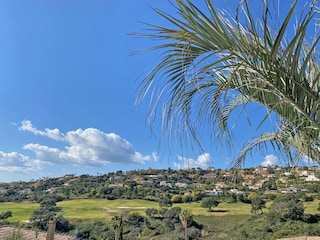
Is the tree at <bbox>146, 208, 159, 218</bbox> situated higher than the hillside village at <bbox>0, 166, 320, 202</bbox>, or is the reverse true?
the hillside village at <bbox>0, 166, 320, 202</bbox>

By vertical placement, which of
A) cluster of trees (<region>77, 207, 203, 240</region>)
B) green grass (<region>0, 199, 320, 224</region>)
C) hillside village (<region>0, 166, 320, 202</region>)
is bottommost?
cluster of trees (<region>77, 207, 203, 240</region>)

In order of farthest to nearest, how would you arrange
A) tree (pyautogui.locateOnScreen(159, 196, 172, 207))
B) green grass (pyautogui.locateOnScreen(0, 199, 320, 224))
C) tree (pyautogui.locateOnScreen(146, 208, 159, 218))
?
tree (pyautogui.locateOnScreen(159, 196, 172, 207)), tree (pyautogui.locateOnScreen(146, 208, 159, 218)), green grass (pyautogui.locateOnScreen(0, 199, 320, 224))

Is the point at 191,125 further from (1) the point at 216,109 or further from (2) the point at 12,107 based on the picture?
(2) the point at 12,107

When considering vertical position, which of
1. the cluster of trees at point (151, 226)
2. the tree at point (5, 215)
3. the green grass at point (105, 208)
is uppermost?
the green grass at point (105, 208)

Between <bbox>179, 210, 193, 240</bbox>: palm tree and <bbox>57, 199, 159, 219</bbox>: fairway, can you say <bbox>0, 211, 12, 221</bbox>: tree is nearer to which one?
<bbox>57, 199, 159, 219</bbox>: fairway

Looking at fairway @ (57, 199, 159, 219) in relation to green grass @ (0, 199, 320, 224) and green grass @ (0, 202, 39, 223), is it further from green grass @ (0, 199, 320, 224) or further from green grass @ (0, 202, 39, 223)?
green grass @ (0, 202, 39, 223)

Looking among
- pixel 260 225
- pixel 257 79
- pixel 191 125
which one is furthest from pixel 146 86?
pixel 260 225

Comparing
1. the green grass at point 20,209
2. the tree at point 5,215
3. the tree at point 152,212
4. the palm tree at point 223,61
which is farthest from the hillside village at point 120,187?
the palm tree at point 223,61

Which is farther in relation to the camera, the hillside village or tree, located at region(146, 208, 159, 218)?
the hillside village

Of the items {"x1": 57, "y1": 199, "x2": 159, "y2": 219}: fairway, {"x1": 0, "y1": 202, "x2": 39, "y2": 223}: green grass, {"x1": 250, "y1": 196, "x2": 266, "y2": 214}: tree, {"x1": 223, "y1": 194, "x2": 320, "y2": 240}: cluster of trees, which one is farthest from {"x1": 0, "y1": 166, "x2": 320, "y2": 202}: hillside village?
{"x1": 223, "y1": 194, "x2": 320, "y2": 240}: cluster of trees

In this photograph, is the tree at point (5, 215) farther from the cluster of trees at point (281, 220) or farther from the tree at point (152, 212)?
the cluster of trees at point (281, 220)

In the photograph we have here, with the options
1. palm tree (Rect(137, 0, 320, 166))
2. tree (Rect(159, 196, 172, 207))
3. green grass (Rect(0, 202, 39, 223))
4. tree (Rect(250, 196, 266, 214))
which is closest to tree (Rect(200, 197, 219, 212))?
tree (Rect(159, 196, 172, 207))

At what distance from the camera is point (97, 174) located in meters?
31.1

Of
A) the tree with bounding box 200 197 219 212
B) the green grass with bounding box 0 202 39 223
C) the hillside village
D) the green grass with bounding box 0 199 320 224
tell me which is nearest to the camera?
the green grass with bounding box 0 202 39 223
